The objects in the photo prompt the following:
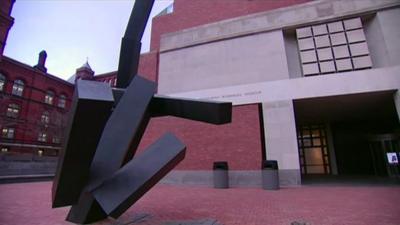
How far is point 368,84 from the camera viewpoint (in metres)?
12.0

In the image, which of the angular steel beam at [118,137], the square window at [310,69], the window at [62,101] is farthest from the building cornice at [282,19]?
the window at [62,101]

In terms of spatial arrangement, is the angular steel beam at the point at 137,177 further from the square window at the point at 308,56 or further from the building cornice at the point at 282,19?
the building cornice at the point at 282,19

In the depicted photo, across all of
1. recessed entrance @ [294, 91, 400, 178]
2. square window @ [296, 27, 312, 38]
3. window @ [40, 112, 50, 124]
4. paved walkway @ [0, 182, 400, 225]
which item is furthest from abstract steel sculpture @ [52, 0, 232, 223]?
window @ [40, 112, 50, 124]

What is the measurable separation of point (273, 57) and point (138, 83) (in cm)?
1061

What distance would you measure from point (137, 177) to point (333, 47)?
→ 13695 mm

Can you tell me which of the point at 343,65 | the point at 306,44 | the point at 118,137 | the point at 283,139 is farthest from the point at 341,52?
the point at 118,137

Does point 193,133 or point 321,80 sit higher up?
point 321,80

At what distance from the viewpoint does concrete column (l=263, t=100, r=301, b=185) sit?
479 inches

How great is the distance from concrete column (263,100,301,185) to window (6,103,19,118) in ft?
105

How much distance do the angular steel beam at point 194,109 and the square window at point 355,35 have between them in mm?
12315

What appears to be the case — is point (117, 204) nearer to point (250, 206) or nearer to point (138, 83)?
point (138, 83)

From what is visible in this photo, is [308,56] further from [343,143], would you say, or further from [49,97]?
[49,97]

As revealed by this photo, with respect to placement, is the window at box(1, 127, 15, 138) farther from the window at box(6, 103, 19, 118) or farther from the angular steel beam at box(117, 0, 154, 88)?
the angular steel beam at box(117, 0, 154, 88)

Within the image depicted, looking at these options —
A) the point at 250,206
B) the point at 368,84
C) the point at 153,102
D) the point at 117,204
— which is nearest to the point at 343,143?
the point at 368,84
